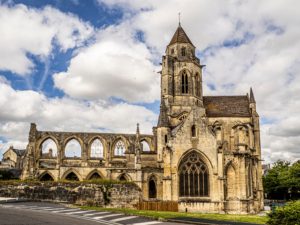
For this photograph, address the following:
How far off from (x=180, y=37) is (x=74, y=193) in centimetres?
2978

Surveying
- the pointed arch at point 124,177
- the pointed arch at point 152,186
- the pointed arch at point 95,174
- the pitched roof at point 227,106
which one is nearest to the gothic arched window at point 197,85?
the pitched roof at point 227,106

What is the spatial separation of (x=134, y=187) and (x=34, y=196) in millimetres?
7719

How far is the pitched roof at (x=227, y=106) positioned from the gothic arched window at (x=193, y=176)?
11548 mm

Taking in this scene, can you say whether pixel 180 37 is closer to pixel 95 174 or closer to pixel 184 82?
pixel 184 82

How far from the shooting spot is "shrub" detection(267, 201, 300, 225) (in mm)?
11266

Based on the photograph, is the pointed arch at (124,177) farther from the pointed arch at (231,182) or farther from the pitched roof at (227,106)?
the pitched roof at (227,106)

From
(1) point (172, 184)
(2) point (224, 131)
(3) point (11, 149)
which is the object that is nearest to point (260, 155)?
(2) point (224, 131)

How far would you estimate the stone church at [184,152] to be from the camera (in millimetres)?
→ 33594

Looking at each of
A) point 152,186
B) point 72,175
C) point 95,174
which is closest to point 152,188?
point 152,186

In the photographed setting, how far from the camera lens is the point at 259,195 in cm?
4006

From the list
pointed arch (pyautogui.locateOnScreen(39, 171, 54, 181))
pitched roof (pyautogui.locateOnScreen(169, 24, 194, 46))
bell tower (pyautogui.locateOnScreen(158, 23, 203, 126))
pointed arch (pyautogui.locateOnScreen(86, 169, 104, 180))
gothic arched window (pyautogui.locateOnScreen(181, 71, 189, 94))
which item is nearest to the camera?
pointed arch (pyautogui.locateOnScreen(39, 171, 54, 181))

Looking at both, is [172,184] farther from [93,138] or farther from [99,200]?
[93,138]

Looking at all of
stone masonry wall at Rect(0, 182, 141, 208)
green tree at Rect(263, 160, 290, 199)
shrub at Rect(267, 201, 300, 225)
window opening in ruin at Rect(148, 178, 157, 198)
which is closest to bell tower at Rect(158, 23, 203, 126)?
window opening in ruin at Rect(148, 178, 157, 198)

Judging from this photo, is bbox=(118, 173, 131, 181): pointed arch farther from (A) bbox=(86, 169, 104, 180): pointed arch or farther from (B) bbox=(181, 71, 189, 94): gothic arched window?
(B) bbox=(181, 71, 189, 94): gothic arched window
